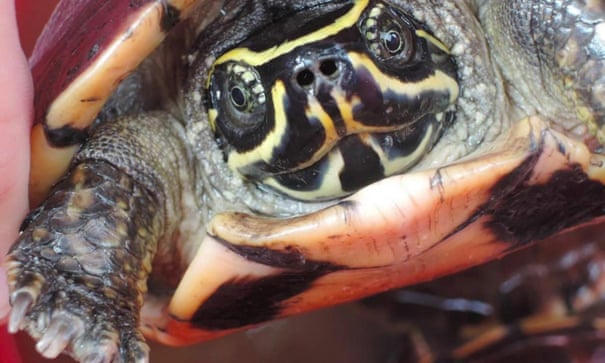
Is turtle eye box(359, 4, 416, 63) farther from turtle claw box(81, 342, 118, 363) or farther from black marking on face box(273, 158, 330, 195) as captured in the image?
turtle claw box(81, 342, 118, 363)

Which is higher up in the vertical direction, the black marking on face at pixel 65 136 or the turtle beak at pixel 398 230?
the black marking on face at pixel 65 136

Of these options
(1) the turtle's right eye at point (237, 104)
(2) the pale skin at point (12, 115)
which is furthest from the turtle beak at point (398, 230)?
(2) the pale skin at point (12, 115)

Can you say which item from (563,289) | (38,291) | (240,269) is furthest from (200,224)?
(563,289)

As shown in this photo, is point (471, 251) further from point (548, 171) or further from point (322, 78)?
point (322, 78)

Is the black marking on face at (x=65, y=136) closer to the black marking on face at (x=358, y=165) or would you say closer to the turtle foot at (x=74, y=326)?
the turtle foot at (x=74, y=326)

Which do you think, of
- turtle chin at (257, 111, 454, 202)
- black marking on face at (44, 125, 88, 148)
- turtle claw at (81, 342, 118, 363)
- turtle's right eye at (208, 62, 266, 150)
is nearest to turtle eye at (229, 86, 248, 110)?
turtle's right eye at (208, 62, 266, 150)
